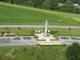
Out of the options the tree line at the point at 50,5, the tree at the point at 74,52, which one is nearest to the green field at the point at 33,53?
the tree at the point at 74,52

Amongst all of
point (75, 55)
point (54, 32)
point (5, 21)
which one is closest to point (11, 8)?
point (5, 21)

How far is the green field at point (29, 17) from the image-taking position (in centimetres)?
4928

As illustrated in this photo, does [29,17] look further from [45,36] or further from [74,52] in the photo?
[74,52]

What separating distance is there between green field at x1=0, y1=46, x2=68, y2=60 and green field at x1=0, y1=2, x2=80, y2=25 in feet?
48.6

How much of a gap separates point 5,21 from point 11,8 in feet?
54.6

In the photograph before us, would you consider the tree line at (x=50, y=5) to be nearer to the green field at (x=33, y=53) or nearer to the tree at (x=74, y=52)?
the green field at (x=33, y=53)

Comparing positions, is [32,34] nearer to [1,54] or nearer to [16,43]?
[16,43]

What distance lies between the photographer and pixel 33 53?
33.4 metres

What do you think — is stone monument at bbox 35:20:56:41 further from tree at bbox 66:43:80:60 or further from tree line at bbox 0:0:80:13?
tree line at bbox 0:0:80:13

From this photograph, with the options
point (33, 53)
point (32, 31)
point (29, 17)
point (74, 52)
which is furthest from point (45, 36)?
point (29, 17)

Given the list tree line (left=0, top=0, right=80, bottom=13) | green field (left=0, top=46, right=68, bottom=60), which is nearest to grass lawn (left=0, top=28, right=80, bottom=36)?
green field (left=0, top=46, right=68, bottom=60)

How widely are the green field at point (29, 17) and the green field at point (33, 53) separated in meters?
14.8

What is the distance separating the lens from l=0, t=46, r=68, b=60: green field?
32.6 meters

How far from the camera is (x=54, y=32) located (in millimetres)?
41562
